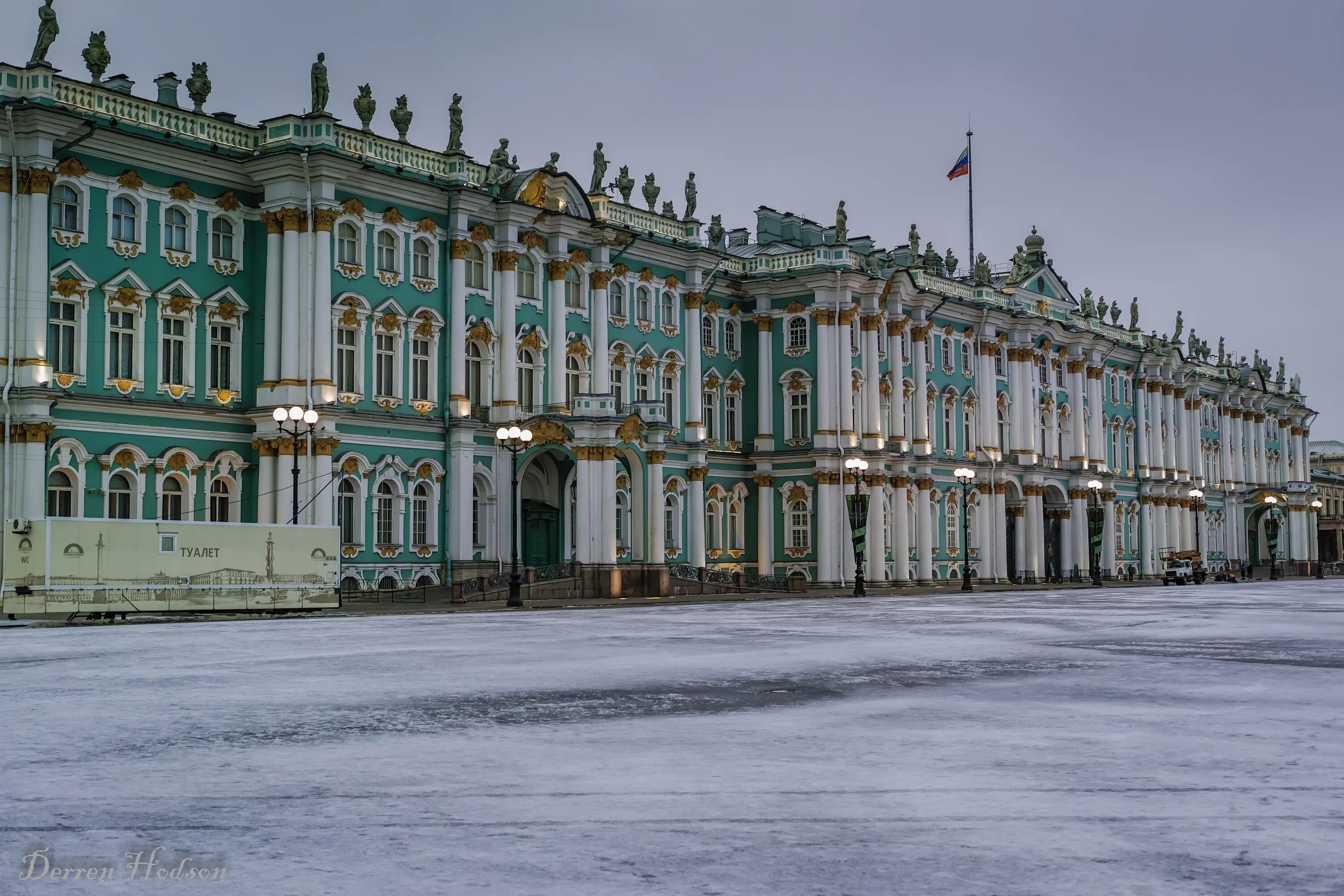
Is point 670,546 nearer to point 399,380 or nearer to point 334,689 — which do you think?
point 399,380

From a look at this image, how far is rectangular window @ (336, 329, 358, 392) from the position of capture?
49938 mm

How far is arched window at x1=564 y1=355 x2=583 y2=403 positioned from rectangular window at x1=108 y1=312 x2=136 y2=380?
18429 millimetres

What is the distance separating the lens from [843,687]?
1614 centimetres

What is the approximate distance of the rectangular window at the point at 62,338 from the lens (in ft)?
141

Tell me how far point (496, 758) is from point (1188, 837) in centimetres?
500

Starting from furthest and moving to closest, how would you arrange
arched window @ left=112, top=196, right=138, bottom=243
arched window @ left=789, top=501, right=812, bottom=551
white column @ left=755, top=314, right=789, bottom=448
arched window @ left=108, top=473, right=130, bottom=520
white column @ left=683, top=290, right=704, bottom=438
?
white column @ left=755, top=314, right=789, bottom=448
arched window @ left=789, top=501, right=812, bottom=551
white column @ left=683, top=290, right=704, bottom=438
arched window @ left=112, top=196, right=138, bottom=243
arched window @ left=108, top=473, right=130, bottom=520

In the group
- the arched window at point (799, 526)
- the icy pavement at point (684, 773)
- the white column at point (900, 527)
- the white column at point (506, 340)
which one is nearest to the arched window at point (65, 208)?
the white column at point (506, 340)

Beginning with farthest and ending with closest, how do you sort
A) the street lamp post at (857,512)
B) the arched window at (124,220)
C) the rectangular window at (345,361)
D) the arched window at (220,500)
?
the street lamp post at (857,512), the rectangular window at (345,361), the arched window at (220,500), the arched window at (124,220)

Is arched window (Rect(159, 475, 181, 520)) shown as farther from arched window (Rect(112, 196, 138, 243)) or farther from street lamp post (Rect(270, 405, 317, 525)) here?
arched window (Rect(112, 196, 138, 243))

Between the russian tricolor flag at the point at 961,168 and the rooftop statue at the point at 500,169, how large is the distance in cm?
2923

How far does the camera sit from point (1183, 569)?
84812mm

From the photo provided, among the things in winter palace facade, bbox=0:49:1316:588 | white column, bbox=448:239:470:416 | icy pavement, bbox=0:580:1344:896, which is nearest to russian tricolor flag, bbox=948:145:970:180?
winter palace facade, bbox=0:49:1316:588

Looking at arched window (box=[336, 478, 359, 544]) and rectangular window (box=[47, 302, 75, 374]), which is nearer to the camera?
rectangular window (box=[47, 302, 75, 374])

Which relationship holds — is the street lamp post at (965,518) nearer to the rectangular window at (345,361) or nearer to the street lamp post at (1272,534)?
the rectangular window at (345,361)
